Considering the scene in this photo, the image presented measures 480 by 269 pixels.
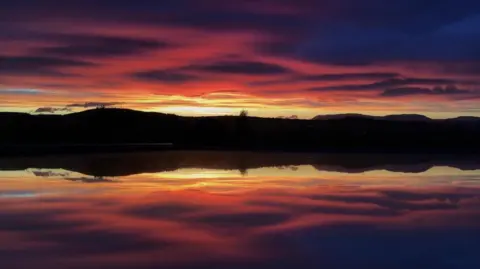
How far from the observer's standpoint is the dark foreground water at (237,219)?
323 inches

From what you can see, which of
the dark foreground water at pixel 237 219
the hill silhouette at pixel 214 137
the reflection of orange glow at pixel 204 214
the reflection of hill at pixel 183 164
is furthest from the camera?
the hill silhouette at pixel 214 137

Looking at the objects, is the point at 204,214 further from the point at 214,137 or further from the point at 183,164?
the point at 214,137

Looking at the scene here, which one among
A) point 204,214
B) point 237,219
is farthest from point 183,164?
point 237,219

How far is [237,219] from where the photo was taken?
36.4 feet

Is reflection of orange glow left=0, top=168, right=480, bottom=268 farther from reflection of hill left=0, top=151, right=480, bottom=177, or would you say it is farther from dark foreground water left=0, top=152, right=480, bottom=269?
reflection of hill left=0, top=151, right=480, bottom=177

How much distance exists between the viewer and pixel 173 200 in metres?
13.4

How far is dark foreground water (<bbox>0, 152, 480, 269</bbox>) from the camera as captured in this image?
820 cm

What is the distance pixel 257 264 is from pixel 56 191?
8.08 metres

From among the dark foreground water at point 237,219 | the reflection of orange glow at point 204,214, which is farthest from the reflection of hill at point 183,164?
the reflection of orange glow at point 204,214

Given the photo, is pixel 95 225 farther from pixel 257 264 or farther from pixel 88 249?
pixel 257 264

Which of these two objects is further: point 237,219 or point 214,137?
point 214,137

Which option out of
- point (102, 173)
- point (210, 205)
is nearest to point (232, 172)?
point (102, 173)

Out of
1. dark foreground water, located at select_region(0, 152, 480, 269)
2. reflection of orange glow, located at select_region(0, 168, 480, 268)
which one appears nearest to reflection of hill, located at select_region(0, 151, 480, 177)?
dark foreground water, located at select_region(0, 152, 480, 269)

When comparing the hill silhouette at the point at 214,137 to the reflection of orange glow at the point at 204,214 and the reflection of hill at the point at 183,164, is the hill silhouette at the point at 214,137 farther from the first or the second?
the reflection of orange glow at the point at 204,214
